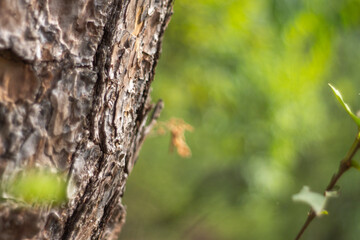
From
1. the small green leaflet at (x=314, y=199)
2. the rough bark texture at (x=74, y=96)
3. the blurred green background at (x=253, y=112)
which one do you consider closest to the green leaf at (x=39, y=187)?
the rough bark texture at (x=74, y=96)

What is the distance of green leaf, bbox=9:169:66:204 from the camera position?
0.65 m

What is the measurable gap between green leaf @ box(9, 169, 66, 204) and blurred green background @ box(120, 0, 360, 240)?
1.38 m

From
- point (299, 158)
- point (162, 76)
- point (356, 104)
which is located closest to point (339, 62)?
point (356, 104)

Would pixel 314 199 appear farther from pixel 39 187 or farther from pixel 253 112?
pixel 253 112

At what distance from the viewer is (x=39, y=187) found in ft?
2.25

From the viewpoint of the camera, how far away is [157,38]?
882mm

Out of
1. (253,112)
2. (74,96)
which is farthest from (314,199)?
(253,112)

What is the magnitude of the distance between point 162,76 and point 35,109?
229 cm

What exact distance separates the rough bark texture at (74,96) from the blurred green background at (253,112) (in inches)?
45.8

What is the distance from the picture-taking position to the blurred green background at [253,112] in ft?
8.12

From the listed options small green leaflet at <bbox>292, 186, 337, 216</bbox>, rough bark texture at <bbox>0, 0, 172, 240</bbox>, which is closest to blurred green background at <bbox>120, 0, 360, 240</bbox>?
rough bark texture at <bbox>0, 0, 172, 240</bbox>

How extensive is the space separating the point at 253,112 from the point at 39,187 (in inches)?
94.6

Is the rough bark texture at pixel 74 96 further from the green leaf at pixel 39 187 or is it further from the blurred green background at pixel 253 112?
the blurred green background at pixel 253 112

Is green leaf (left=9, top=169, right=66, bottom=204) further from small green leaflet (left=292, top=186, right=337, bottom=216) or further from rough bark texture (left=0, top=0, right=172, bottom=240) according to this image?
small green leaflet (left=292, top=186, right=337, bottom=216)
